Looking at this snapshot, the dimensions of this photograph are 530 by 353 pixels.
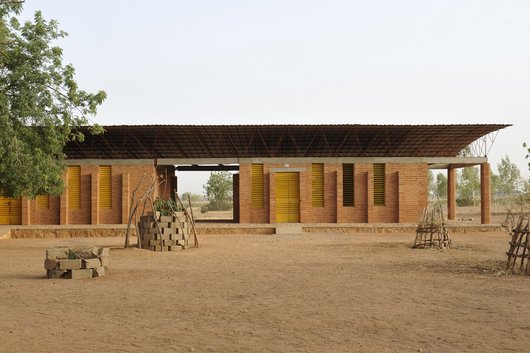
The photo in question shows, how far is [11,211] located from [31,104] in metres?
12.5

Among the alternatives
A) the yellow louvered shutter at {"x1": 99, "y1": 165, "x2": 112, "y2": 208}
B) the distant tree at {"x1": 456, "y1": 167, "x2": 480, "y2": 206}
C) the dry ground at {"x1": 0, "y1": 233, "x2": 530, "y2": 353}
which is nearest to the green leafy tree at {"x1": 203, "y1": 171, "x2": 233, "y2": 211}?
the distant tree at {"x1": 456, "y1": 167, "x2": 480, "y2": 206}

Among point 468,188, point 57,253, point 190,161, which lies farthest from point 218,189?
point 57,253

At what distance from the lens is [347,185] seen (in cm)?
3012

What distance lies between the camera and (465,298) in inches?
408

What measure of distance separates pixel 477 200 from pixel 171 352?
61.1m

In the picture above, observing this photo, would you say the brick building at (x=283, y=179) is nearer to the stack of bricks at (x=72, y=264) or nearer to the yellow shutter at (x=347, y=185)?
the yellow shutter at (x=347, y=185)

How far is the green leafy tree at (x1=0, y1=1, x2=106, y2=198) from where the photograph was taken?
19.0 m

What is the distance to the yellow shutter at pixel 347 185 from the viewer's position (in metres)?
30.1

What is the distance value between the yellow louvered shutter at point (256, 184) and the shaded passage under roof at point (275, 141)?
121 cm

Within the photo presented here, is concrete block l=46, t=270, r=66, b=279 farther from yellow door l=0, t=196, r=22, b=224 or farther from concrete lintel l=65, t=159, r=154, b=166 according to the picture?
yellow door l=0, t=196, r=22, b=224

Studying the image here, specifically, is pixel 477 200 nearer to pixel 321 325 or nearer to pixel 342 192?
pixel 342 192

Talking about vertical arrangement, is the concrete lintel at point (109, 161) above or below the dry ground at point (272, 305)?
above

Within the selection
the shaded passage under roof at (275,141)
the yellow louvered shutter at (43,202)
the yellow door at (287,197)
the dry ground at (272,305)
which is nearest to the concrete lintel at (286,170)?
the yellow door at (287,197)

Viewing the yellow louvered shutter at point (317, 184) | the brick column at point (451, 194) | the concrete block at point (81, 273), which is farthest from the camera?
the brick column at point (451, 194)
